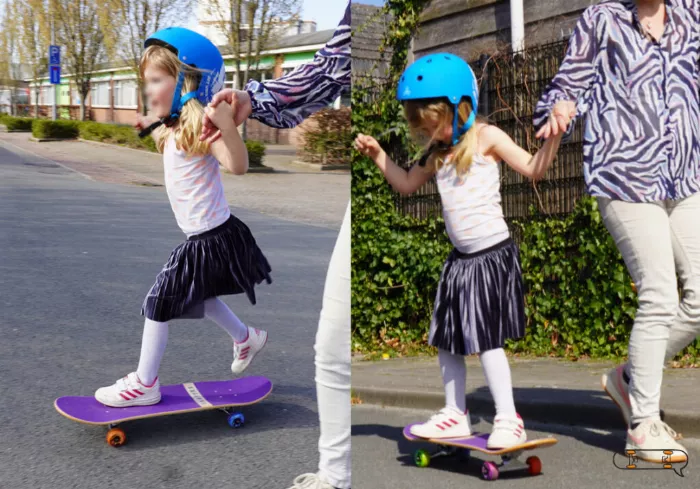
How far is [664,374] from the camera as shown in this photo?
3.85 ft

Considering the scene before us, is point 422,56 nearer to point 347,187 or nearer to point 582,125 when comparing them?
point 582,125

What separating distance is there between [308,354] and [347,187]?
1973 mm

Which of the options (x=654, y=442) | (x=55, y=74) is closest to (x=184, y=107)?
(x=55, y=74)

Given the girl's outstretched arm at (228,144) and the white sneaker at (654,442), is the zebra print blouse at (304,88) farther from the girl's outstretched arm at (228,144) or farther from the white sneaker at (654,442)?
the white sneaker at (654,442)

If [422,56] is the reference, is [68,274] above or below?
below

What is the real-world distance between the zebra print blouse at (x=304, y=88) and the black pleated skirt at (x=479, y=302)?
0.70 meters

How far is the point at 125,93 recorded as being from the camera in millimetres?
1864

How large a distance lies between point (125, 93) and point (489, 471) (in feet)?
3.61

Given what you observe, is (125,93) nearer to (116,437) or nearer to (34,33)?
(34,33)

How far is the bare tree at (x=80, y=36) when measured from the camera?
194 centimetres

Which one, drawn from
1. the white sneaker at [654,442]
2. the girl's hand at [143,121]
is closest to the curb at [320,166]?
the girl's hand at [143,121]

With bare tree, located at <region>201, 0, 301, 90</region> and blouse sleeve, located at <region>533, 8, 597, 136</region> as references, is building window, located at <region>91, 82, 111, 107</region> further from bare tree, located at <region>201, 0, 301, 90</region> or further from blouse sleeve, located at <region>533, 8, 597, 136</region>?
blouse sleeve, located at <region>533, 8, 597, 136</region>

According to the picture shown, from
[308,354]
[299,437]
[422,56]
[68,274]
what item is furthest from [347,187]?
[68,274]

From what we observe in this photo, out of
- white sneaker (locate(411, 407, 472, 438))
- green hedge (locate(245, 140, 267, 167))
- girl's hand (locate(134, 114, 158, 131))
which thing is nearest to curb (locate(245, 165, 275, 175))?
green hedge (locate(245, 140, 267, 167))
